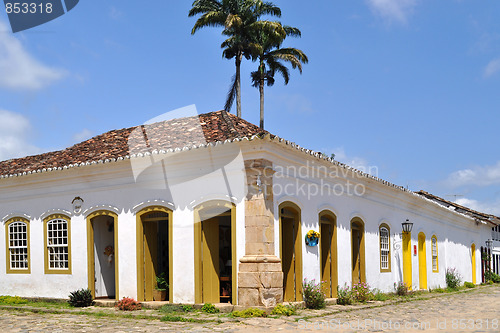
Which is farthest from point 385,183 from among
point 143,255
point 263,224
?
point 143,255

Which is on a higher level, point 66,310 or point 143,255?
point 143,255

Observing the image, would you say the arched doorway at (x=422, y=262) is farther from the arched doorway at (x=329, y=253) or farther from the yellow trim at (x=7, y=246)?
the yellow trim at (x=7, y=246)

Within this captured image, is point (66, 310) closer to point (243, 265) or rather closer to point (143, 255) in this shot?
point (143, 255)

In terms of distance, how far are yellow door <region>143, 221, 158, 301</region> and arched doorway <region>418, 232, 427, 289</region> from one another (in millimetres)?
11932

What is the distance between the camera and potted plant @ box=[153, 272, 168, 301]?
1357 cm

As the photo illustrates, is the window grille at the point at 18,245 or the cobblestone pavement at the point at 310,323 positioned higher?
the window grille at the point at 18,245

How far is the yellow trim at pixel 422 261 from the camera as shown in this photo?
71.4 feet

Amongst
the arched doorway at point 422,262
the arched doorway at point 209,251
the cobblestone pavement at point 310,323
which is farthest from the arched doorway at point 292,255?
the arched doorway at point 422,262

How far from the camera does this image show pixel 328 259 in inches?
599

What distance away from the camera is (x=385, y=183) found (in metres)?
17.7

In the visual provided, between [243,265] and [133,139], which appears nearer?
[243,265]

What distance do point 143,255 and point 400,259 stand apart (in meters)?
10.0

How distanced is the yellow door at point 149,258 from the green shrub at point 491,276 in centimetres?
2343

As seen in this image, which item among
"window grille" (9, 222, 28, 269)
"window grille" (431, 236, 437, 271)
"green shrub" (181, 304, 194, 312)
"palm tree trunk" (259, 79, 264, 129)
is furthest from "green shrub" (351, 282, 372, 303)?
"palm tree trunk" (259, 79, 264, 129)
